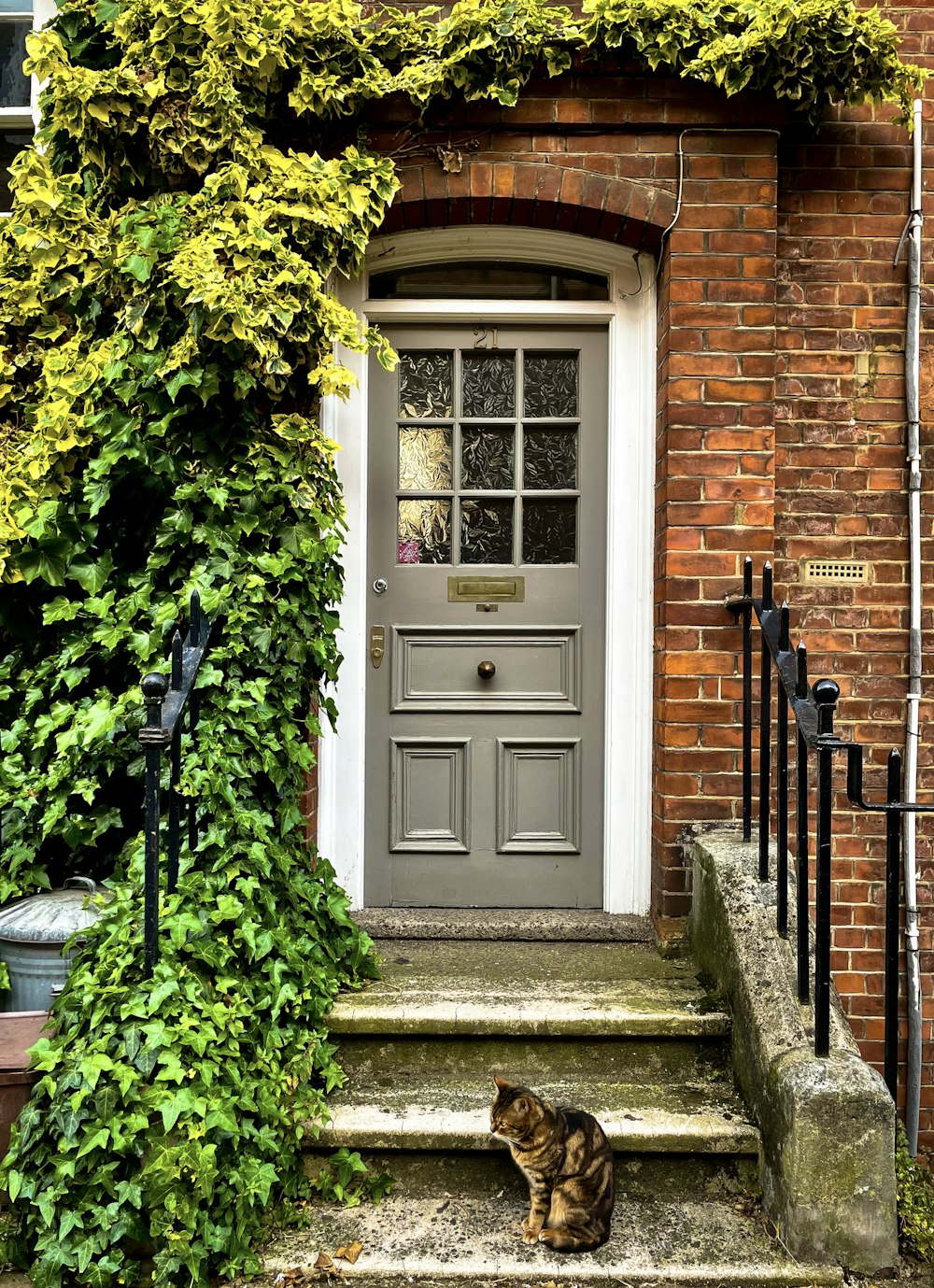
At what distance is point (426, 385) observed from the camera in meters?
3.86

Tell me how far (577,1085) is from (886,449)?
246cm

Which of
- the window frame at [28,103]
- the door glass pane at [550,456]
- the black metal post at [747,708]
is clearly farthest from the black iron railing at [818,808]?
the window frame at [28,103]

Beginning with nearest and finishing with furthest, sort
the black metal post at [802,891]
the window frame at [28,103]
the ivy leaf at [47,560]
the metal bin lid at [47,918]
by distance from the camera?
1. the black metal post at [802,891]
2. the metal bin lid at [47,918]
3. the ivy leaf at [47,560]
4. the window frame at [28,103]

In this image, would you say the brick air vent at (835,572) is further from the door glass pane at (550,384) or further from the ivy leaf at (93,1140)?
the ivy leaf at (93,1140)

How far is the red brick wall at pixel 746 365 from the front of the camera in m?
3.43

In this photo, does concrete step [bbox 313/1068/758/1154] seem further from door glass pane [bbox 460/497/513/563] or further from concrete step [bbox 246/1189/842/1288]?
door glass pane [bbox 460/497/513/563]

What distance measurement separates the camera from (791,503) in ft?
11.9

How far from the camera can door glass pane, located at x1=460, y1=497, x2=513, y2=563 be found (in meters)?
3.85

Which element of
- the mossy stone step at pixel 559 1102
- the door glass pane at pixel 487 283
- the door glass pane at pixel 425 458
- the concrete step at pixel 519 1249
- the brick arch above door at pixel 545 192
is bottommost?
the concrete step at pixel 519 1249

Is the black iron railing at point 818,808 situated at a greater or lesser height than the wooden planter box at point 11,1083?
greater

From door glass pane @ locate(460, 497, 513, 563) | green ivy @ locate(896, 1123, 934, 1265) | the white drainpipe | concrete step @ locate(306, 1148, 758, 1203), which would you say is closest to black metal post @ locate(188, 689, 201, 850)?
concrete step @ locate(306, 1148, 758, 1203)

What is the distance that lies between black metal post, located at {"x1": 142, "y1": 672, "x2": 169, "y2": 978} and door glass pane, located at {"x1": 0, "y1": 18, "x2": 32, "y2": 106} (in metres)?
2.81

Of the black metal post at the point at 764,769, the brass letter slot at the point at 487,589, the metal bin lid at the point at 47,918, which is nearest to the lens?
the metal bin lid at the point at 47,918

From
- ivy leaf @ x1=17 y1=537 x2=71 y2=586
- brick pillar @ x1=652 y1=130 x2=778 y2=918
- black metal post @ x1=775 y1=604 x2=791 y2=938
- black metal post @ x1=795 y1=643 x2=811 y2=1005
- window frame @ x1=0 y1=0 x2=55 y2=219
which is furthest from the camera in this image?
window frame @ x1=0 y1=0 x2=55 y2=219
